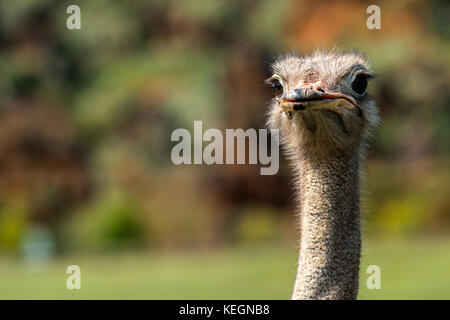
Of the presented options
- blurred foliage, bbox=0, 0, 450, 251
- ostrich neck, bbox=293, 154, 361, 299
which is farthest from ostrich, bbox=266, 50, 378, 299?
blurred foliage, bbox=0, 0, 450, 251

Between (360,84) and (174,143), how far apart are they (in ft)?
55.8

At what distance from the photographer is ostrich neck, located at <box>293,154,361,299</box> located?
333 centimetres

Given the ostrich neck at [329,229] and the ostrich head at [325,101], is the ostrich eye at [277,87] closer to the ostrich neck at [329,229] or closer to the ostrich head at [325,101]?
the ostrich head at [325,101]

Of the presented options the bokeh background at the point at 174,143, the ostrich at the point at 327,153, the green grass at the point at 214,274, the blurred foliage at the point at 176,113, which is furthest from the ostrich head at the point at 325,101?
the blurred foliage at the point at 176,113

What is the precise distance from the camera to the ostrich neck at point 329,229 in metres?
3.33

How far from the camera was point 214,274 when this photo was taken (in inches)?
569

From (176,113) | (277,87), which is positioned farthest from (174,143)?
(277,87)

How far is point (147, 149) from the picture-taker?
67.4 ft

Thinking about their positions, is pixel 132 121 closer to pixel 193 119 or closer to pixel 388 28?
pixel 193 119

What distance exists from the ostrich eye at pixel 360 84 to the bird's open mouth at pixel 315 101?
0.13m

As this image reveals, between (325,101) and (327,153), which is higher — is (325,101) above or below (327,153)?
above

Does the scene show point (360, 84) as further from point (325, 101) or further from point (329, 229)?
point (329, 229)

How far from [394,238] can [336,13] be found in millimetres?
5803
